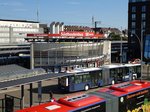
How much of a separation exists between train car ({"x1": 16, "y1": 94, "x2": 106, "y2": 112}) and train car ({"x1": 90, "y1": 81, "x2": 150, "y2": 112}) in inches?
31.6

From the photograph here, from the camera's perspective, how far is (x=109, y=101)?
16078mm

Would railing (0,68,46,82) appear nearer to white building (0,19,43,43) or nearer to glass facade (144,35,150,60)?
white building (0,19,43,43)

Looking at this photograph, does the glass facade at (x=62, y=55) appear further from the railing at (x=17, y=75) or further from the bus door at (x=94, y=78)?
the railing at (x=17, y=75)

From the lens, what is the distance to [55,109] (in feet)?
43.5

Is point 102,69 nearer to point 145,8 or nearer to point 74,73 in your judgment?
point 74,73

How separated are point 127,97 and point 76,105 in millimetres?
4601

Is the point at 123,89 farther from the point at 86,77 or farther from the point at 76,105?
the point at 86,77

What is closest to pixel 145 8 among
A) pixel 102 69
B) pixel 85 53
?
pixel 85 53

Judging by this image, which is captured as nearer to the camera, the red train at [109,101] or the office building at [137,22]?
the red train at [109,101]

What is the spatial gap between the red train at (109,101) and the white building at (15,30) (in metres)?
65.8

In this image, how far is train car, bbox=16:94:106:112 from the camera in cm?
1334

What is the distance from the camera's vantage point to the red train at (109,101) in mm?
13831

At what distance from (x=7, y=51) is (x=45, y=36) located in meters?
7.37

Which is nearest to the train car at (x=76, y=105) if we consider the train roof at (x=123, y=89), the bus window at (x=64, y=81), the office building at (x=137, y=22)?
the train roof at (x=123, y=89)
